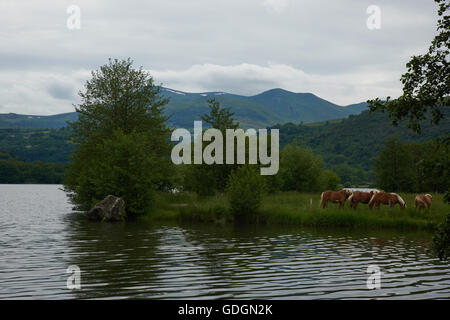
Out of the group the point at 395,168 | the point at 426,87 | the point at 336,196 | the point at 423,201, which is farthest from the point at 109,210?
the point at 395,168

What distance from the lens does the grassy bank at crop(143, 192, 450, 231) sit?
36.1 m

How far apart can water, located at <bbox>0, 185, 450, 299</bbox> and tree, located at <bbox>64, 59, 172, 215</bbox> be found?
41.6 ft

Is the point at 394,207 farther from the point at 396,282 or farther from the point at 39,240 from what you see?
the point at 39,240

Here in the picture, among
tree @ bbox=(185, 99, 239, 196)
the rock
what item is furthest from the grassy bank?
the rock

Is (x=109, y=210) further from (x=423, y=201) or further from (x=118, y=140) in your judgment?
(x=423, y=201)

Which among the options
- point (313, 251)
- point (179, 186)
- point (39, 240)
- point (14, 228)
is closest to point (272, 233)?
point (313, 251)

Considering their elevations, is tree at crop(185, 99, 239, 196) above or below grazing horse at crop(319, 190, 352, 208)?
above

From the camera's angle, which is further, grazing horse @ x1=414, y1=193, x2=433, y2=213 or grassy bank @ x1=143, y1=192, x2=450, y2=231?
grazing horse @ x1=414, y1=193, x2=433, y2=213

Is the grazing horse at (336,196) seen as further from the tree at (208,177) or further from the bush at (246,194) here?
the tree at (208,177)

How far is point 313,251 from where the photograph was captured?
23344 millimetres

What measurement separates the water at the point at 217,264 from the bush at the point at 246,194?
7.19m

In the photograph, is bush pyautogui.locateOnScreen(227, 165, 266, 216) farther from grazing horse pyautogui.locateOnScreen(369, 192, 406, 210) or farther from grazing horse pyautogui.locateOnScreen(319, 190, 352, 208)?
grazing horse pyautogui.locateOnScreen(369, 192, 406, 210)

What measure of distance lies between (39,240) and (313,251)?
16596mm

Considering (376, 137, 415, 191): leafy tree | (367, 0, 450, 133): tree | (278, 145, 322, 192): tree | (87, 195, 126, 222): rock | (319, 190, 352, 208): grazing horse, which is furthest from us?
(376, 137, 415, 191): leafy tree
